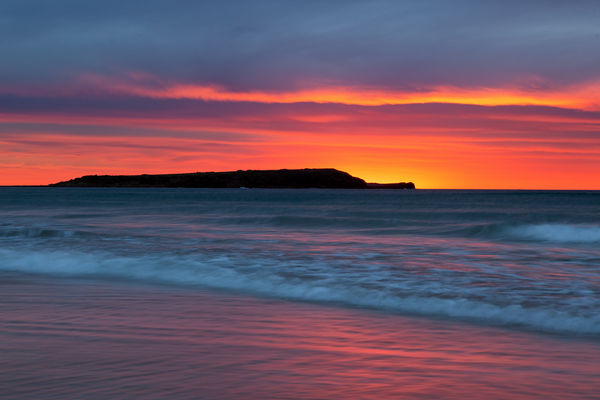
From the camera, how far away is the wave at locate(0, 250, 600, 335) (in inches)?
254

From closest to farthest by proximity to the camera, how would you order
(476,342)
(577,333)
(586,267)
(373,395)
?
1. (373,395)
2. (476,342)
3. (577,333)
4. (586,267)

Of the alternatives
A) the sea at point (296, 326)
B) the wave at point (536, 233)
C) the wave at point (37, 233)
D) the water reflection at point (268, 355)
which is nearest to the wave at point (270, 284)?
the sea at point (296, 326)

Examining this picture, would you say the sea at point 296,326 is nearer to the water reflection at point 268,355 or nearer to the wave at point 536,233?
the water reflection at point 268,355

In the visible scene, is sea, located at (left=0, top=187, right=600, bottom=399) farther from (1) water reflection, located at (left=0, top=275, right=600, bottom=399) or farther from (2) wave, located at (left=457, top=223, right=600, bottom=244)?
(2) wave, located at (left=457, top=223, right=600, bottom=244)

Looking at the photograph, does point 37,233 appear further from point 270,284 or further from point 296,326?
point 296,326

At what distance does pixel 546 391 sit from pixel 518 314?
2.82 metres

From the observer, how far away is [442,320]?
6512 millimetres

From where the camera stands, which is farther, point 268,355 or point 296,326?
point 296,326

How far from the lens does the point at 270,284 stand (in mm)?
9102

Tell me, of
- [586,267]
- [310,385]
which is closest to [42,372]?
[310,385]

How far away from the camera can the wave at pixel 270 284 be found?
6.46 meters

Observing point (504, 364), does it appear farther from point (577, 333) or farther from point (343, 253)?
point (343, 253)

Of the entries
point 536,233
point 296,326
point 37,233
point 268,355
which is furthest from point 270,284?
point 536,233

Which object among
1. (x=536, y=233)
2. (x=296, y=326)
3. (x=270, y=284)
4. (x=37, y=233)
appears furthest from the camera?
(x=536, y=233)
